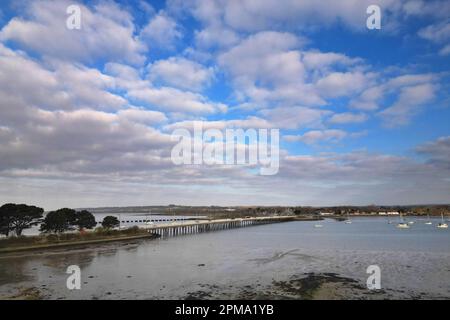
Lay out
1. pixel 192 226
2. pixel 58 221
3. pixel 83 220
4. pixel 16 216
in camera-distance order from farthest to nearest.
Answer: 1. pixel 192 226
2. pixel 83 220
3. pixel 58 221
4. pixel 16 216

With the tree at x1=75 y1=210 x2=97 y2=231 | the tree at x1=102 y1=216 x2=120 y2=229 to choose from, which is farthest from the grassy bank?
the tree at x1=102 y1=216 x2=120 y2=229

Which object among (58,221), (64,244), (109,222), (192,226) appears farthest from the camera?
(192,226)

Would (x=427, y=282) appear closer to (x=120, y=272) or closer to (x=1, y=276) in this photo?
(x=120, y=272)

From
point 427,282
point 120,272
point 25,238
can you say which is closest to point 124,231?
point 25,238

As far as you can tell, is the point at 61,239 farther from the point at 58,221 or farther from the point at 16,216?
the point at 16,216

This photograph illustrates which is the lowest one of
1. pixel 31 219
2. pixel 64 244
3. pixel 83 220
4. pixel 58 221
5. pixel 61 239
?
pixel 64 244

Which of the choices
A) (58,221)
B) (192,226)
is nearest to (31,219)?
(58,221)

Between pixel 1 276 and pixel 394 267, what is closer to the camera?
pixel 1 276
